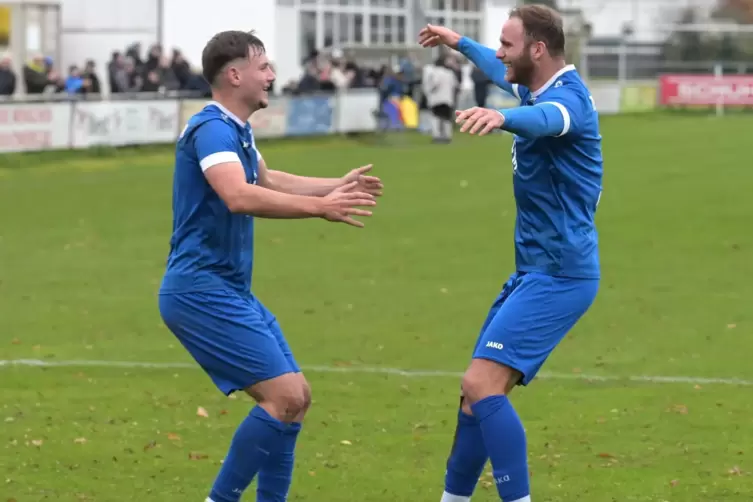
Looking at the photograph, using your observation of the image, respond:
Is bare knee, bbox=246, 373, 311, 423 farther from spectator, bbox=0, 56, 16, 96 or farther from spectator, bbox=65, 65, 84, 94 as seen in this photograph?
spectator, bbox=65, 65, 84, 94

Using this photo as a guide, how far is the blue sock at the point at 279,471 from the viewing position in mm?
6418

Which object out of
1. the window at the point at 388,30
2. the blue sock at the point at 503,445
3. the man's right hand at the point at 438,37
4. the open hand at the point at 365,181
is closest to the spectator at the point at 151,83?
the window at the point at 388,30

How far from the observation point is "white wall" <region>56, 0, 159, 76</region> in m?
39.1

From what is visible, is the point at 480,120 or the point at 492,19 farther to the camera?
the point at 492,19

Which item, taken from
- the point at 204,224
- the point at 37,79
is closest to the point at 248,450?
the point at 204,224

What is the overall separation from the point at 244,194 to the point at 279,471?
4.36ft

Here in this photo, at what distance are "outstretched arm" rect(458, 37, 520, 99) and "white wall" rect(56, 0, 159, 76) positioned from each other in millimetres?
32413

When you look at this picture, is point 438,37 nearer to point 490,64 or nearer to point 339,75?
point 490,64

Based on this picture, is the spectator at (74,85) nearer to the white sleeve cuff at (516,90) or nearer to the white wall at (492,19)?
the white sleeve cuff at (516,90)

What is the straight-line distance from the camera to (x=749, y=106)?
48906 millimetres

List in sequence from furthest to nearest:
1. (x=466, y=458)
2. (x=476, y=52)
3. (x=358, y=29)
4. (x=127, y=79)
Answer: (x=358, y=29)
(x=127, y=79)
(x=476, y=52)
(x=466, y=458)

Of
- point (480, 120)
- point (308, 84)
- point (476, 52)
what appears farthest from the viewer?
point (308, 84)

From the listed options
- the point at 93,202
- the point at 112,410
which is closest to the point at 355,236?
the point at 93,202

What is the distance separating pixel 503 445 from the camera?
645cm
